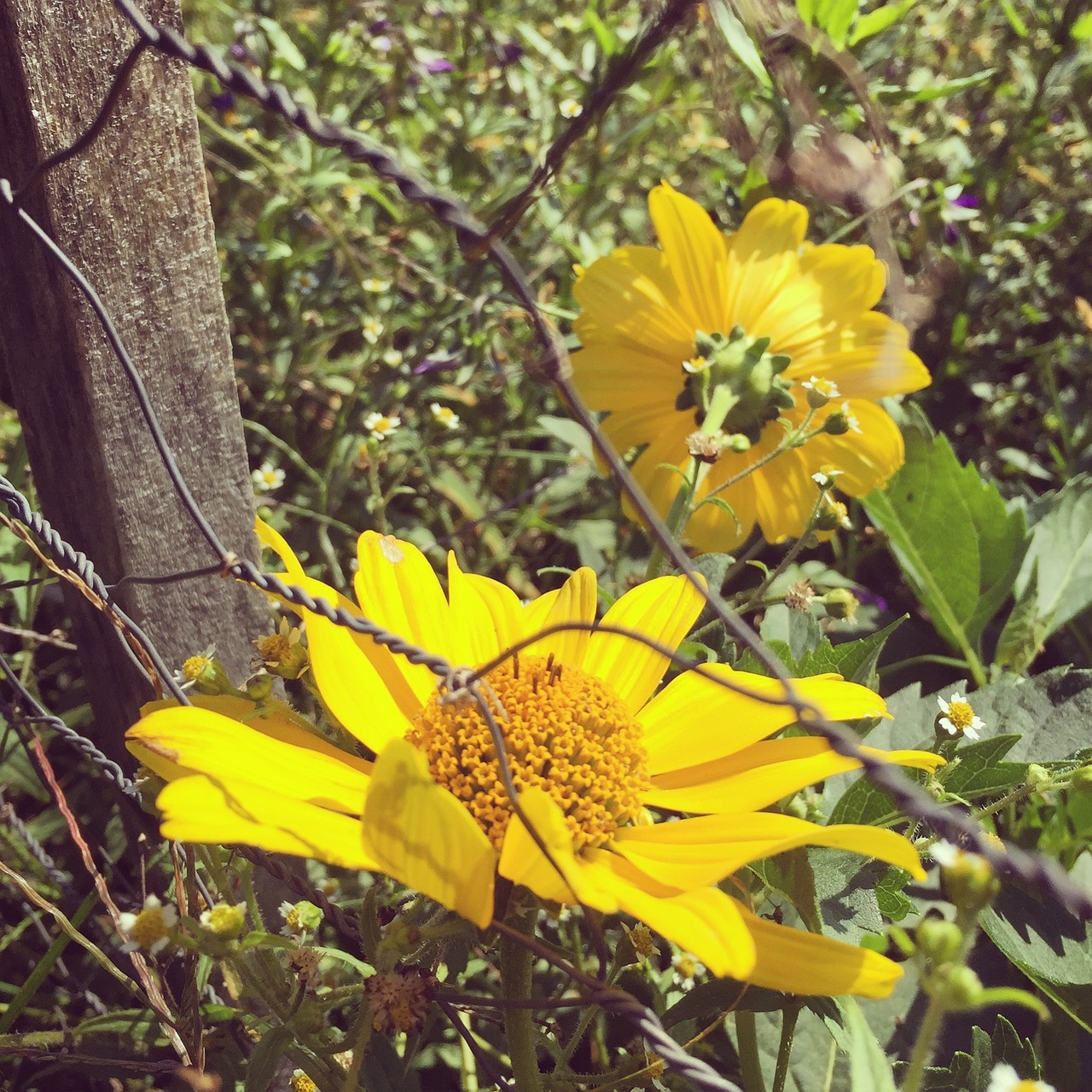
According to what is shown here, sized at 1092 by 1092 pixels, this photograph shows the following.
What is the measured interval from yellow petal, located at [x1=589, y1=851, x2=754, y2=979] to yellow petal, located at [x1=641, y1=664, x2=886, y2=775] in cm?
14

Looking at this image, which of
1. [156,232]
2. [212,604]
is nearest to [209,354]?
[156,232]

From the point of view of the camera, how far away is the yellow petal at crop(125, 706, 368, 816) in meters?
0.50

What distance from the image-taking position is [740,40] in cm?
94

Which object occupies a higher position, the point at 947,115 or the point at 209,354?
the point at 947,115

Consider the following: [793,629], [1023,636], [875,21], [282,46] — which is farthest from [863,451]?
[282,46]

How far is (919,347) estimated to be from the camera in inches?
69.1

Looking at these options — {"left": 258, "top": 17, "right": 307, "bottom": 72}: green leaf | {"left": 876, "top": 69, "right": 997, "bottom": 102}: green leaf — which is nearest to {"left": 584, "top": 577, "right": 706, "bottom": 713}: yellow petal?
{"left": 876, "top": 69, "right": 997, "bottom": 102}: green leaf

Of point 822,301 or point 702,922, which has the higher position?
point 822,301

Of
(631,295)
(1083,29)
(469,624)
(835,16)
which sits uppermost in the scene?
(1083,29)

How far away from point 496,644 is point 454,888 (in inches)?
10.9

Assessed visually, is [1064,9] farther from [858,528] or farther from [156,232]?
[156,232]

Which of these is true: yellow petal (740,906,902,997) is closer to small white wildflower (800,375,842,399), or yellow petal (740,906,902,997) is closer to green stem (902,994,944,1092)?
green stem (902,994,944,1092)

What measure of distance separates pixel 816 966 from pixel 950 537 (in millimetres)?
813

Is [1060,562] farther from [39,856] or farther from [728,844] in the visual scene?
[39,856]
